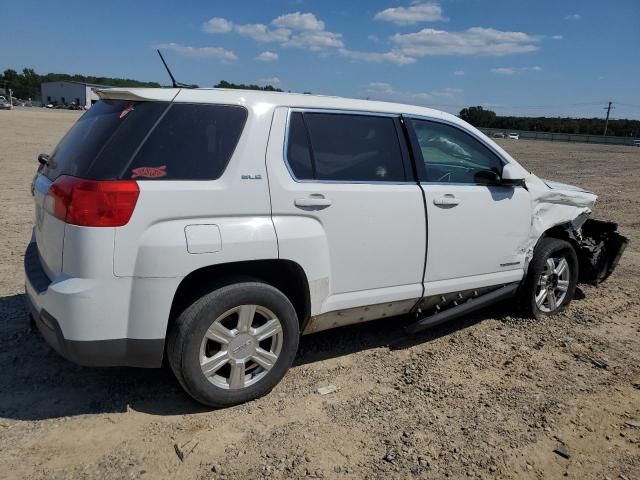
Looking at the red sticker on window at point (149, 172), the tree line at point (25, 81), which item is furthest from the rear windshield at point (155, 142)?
the tree line at point (25, 81)

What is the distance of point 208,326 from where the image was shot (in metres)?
2.99

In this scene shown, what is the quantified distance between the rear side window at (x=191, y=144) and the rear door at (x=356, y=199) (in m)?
0.30

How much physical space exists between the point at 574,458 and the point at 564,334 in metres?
1.89

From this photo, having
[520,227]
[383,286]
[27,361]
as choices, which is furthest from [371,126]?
[27,361]

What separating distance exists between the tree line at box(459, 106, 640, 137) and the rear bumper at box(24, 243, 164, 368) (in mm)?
104676

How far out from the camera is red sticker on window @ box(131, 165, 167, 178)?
279cm

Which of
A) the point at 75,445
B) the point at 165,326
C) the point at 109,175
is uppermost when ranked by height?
the point at 109,175

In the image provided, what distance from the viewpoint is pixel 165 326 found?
9.50ft

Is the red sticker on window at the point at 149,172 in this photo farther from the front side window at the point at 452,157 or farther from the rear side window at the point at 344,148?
the front side window at the point at 452,157

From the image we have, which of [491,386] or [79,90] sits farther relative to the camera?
[79,90]

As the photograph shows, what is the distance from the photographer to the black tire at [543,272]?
4703mm

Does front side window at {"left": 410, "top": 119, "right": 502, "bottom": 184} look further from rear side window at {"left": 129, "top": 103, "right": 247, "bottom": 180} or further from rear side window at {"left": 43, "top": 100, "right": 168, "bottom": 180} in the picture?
rear side window at {"left": 43, "top": 100, "right": 168, "bottom": 180}

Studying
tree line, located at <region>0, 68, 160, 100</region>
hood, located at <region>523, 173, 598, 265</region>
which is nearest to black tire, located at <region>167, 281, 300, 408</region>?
hood, located at <region>523, 173, 598, 265</region>

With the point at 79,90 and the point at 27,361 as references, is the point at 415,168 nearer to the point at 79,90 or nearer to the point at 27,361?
the point at 27,361
